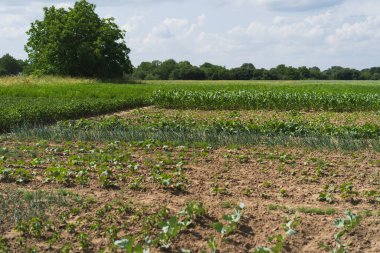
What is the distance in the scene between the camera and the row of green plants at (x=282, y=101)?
23.8 metres

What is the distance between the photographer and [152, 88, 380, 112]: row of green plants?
78.0 feet

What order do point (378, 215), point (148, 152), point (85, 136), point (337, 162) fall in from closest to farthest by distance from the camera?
point (378, 215) → point (337, 162) → point (148, 152) → point (85, 136)

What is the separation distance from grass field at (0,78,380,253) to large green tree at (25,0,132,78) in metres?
33.7

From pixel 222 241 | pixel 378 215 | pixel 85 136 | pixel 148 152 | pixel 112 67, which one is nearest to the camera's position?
pixel 222 241

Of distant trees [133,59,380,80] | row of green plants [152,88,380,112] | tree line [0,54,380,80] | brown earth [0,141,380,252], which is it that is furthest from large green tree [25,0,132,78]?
brown earth [0,141,380,252]

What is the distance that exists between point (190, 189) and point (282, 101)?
16.7m

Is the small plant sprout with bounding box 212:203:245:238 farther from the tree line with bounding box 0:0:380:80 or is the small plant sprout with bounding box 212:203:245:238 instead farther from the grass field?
the tree line with bounding box 0:0:380:80

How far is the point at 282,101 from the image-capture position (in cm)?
2420

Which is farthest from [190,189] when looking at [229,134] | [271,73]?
[271,73]

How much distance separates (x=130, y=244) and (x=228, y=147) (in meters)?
6.72

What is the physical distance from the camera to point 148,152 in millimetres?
11633

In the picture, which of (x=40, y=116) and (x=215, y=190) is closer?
(x=215, y=190)

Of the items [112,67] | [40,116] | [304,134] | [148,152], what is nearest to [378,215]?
[148,152]

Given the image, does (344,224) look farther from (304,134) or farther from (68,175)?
(304,134)
